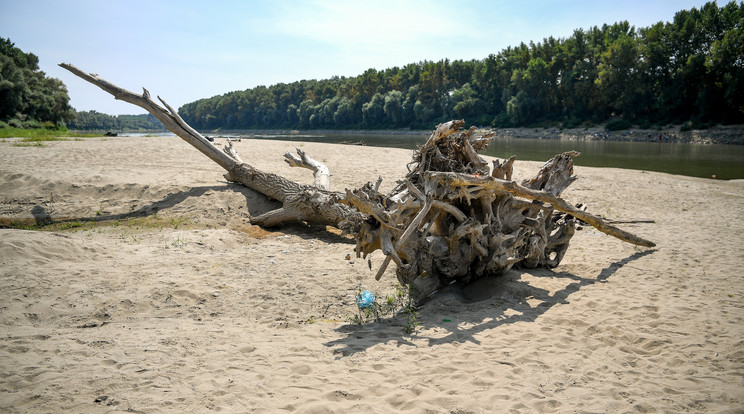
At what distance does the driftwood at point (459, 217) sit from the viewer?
496 cm

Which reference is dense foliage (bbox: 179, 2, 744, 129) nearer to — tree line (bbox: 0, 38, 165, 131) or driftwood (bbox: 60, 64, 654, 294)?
driftwood (bbox: 60, 64, 654, 294)

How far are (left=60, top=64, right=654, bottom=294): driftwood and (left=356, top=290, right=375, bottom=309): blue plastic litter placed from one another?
469mm

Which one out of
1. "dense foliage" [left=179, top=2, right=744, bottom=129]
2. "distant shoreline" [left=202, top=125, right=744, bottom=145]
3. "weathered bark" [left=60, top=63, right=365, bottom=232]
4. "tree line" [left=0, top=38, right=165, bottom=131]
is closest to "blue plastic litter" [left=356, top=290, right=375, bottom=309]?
"weathered bark" [left=60, top=63, right=365, bottom=232]

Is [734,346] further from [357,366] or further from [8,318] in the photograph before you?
[8,318]

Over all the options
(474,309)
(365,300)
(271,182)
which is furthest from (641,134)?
(365,300)

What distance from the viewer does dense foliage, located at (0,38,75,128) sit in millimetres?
35281

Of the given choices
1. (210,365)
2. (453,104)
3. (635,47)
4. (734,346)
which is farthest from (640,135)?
(210,365)

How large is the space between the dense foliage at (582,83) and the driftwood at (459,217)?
47.9 metres

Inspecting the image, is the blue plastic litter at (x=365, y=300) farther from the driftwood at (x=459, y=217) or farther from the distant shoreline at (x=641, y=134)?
the distant shoreline at (x=641, y=134)

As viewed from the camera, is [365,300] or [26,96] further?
[26,96]

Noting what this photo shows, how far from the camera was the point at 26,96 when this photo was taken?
124 feet

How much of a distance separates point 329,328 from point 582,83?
65027 mm

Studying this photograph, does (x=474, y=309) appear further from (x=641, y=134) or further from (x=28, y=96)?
(x=641, y=134)

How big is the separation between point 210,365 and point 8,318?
246 cm
